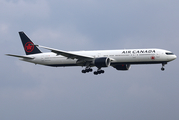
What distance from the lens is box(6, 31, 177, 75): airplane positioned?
60.5 meters

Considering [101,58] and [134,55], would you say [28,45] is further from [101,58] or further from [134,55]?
[134,55]

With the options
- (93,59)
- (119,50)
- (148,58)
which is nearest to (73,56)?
(93,59)

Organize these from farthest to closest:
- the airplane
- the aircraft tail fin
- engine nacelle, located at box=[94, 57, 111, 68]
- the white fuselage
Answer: the aircraft tail fin, engine nacelle, located at box=[94, 57, 111, 68], the airplane, the white fuselage

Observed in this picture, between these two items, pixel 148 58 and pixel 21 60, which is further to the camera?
pixel 21 60

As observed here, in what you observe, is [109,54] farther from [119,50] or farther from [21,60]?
[21,60]

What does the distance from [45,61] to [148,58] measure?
2062 centimetres

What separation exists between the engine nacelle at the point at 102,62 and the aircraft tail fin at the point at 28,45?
15.2 metres

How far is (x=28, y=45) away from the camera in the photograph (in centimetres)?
7238

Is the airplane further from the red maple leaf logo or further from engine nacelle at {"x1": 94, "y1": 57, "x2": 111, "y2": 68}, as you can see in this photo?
the red maple leaf logo

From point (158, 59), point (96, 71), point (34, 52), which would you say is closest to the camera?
point (158, 59)

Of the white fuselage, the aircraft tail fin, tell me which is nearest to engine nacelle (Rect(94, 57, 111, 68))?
the white fuselage

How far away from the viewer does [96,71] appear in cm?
6631

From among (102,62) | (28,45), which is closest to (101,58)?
(102,62)

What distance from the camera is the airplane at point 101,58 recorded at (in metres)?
60.5
